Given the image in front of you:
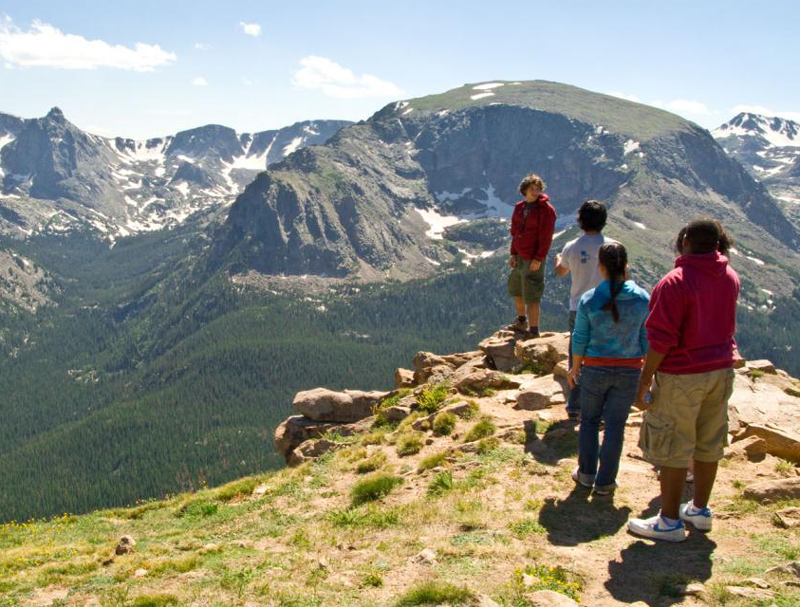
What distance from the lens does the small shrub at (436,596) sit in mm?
8841

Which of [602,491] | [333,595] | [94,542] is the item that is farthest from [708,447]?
[94,542]

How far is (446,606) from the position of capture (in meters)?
8.71

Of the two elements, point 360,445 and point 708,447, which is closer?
point 708,447

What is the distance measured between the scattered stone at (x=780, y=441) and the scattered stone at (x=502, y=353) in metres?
10.0

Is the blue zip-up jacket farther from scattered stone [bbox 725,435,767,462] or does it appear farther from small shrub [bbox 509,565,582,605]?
scattered stone [bbox 725,435,767,462]

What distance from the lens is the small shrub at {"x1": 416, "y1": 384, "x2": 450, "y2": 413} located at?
21.1 m

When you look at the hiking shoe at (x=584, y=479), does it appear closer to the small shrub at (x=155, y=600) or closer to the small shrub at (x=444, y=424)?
the small shrub at (x=444, y=424)

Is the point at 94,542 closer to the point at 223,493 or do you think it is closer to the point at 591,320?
the point at 223,493

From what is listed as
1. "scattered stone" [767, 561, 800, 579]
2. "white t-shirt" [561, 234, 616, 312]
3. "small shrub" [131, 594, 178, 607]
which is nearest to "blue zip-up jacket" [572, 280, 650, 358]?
"white t-shirt" [561, 234, 616, 312]

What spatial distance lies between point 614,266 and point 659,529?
5025 mm

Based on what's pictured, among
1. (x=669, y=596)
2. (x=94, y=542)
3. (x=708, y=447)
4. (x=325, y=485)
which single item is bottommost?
(x=94, y=542)

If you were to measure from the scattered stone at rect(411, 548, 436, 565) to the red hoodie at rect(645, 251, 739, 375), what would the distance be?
5.38 meters

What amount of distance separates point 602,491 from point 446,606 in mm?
5661

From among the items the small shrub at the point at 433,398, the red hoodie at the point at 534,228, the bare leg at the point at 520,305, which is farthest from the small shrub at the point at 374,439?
the red hoodie at the point at 534,228
